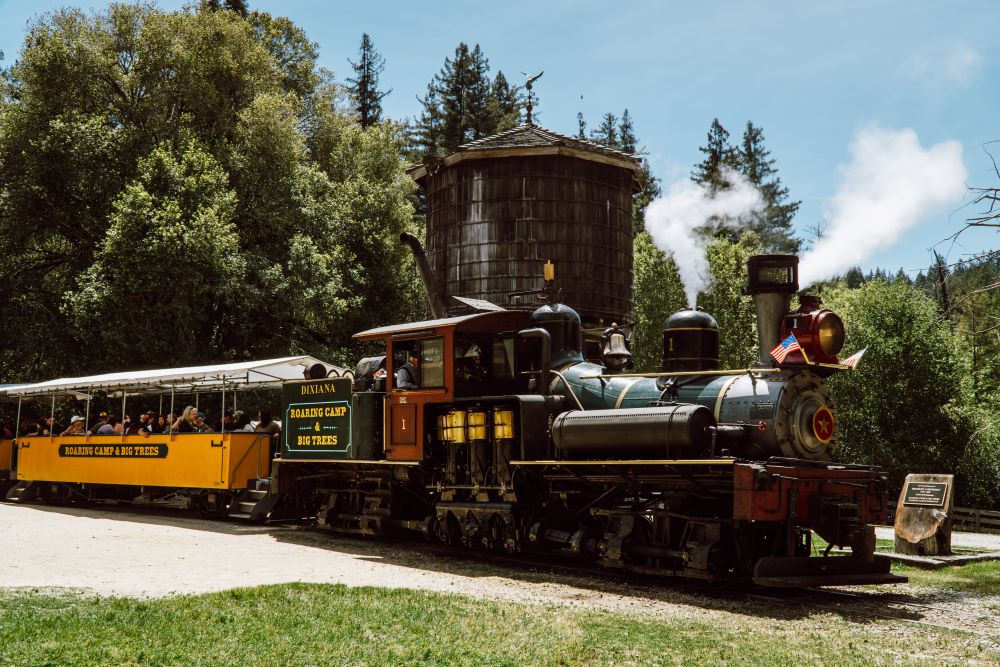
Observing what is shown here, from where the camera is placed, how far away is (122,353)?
28.4 metres

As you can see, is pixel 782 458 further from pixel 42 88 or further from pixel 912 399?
pixel 42 88

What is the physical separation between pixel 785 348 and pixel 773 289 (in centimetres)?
67

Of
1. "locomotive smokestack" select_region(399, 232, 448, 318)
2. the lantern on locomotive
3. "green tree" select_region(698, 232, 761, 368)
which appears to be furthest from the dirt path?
"green tree" select_region(698, 232, 761, 368)

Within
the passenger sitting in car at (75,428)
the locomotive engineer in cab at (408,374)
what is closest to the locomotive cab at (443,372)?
the locomotive engineer in cab at (408,374)

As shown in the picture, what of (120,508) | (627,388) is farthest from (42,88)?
(627,388)

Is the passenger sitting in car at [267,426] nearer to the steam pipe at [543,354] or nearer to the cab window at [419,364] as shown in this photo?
the cab window at [419,364]

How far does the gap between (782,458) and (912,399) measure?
1866 cm

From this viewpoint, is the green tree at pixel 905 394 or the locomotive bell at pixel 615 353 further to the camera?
the green tree at pixel 905 394

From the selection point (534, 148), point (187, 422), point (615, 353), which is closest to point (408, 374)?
point (615, 353)

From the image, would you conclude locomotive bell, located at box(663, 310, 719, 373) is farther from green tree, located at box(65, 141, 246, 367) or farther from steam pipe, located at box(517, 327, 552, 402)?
green tree, located at box(65, 141, 246, 367)

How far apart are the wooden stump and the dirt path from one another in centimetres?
274

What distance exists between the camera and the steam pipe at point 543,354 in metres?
12.1

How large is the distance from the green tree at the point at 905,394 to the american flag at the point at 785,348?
1712 centimetres

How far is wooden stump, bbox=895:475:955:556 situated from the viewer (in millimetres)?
13164
